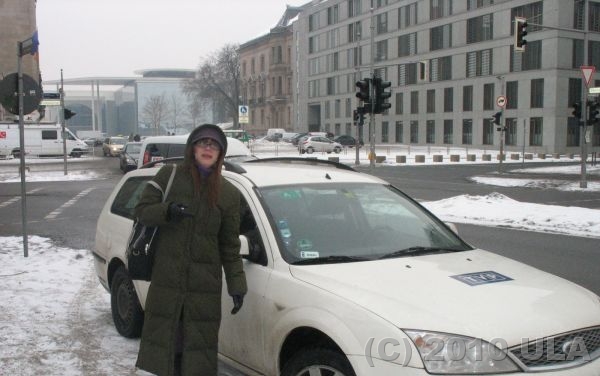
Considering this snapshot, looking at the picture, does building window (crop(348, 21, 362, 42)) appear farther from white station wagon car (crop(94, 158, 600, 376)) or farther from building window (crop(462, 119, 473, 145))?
white station wagon car (crop(94, 158, 600, 376))

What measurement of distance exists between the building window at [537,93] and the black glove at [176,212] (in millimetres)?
57181

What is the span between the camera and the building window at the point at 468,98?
6319 cm

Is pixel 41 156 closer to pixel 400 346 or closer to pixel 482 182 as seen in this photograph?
pixel 482 182

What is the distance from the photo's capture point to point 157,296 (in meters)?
3.34

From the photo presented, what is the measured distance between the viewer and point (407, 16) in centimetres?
7169

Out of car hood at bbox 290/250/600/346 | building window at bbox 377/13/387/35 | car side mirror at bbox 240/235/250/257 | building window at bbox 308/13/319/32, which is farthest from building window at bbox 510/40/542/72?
car side mirror at bbox 240/235/250/257

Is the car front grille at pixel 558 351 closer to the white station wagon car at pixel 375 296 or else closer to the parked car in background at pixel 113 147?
the white station wagon car at pixel 375 296

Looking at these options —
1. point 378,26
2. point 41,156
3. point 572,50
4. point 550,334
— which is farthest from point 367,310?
point 378,26

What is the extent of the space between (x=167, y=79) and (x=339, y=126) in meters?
76.7

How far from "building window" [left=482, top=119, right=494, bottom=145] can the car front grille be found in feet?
196

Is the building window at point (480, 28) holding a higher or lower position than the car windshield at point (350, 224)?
higher

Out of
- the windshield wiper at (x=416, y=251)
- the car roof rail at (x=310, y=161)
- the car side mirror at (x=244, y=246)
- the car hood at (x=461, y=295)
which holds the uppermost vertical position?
the car roof rail at (x=310, y=161)

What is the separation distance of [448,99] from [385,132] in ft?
38.9

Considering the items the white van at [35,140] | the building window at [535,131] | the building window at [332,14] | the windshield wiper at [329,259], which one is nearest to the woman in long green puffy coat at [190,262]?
the windshield wiper at [329,259]
